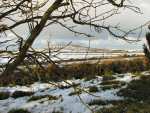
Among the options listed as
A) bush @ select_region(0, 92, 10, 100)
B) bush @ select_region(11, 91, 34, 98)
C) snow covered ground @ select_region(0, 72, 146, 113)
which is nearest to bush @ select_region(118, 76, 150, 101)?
snow covered ground @ select_region(0, 72, 146, 113)

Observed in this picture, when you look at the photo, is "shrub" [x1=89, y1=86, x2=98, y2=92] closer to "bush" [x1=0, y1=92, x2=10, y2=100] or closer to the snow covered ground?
the snow covered ground

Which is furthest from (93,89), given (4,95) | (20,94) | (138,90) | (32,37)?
(32,37)

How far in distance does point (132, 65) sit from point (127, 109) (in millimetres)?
15454

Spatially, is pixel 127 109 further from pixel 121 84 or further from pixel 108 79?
pixel 108 79

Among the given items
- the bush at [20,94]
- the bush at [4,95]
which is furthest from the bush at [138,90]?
the bush at [4,95]

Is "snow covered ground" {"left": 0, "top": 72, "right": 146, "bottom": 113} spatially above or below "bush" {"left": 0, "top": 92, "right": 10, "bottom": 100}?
above

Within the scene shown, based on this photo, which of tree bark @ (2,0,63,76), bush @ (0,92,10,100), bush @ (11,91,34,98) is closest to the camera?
tree bark @ (2,0,63,76)

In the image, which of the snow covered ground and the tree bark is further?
the snow covered ground

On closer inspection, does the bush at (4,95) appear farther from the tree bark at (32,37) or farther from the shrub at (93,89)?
the tree bark at (32,37)

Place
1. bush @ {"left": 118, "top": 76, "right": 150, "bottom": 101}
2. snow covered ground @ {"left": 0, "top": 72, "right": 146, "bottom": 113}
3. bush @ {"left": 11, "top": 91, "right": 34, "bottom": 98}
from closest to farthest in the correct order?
1. snow covered ground @ {"left": 0, "top": 72, "right": 146, "bottom": 113}
2. bush @ {"left": 118, "top": 76, "right": 150, "bottom": 101}
3. bush @ {"left": 11, "top": 91, "right": 34, "bottom": 98}

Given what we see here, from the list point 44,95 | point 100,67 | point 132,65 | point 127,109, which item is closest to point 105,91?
point 44,95

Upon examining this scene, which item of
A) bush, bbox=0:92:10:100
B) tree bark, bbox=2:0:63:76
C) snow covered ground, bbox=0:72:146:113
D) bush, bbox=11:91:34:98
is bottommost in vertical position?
bush, bbox=0:92:10:100

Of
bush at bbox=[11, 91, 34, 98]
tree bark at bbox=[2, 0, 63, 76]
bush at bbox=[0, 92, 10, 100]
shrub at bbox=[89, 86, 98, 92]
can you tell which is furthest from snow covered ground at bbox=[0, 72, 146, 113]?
tree bark at bbox=[2, 0, 63, 76]

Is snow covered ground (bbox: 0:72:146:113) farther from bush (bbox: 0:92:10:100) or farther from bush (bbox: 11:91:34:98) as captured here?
bush (bbox: 0:92:10:100)
